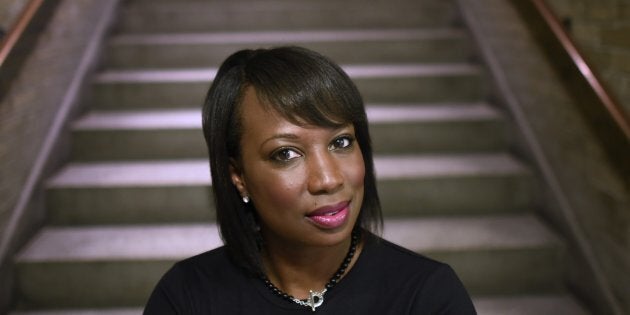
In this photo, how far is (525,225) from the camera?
2.34 meters

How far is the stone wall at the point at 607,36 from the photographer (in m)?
1.94

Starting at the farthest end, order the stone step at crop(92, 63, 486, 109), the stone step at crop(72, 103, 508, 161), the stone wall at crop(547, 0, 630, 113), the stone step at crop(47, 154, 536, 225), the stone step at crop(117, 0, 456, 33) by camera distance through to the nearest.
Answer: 1. the stone step at crop(117, 0, 456, 33)
2. the stone step at crop(92, 63, 486, 109)
3. the stone step at crop(72, 103, 508, 161)
4. the stone step at crop(47, 154, 536, 225)
5. the stone wall at crop(547, 0, 630, 113)

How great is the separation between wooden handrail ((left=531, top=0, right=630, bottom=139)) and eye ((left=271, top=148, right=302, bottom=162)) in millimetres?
1206

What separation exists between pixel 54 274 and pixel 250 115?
149cm

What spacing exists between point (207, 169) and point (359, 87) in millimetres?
889

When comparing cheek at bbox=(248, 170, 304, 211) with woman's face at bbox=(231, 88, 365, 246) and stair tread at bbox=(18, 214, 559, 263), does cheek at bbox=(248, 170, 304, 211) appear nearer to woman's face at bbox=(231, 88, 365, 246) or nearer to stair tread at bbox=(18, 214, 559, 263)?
woman's face at bbox=(231, 88, 365, 246)

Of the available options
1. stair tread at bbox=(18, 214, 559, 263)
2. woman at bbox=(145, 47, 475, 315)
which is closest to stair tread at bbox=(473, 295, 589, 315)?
stair tread at bbox=(18, 214, 559, 263)

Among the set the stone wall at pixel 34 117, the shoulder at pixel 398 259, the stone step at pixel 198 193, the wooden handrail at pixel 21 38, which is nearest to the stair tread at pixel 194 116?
the stone wall at pixel 34 117

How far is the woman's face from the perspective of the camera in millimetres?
938

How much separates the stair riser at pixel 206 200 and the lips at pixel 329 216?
1486mm

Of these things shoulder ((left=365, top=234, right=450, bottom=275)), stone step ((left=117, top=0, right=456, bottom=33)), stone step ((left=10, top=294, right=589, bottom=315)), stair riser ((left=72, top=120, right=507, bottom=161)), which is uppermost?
stone step ((left=117, top=0, right=456, bottom=33))

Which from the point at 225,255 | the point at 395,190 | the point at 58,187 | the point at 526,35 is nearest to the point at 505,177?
the point at 395,190

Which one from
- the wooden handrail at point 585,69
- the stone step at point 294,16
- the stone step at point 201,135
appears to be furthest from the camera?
the stone step at point 294,16

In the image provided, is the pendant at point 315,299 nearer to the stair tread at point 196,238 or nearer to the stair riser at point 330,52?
the stair tread at point 196,238
